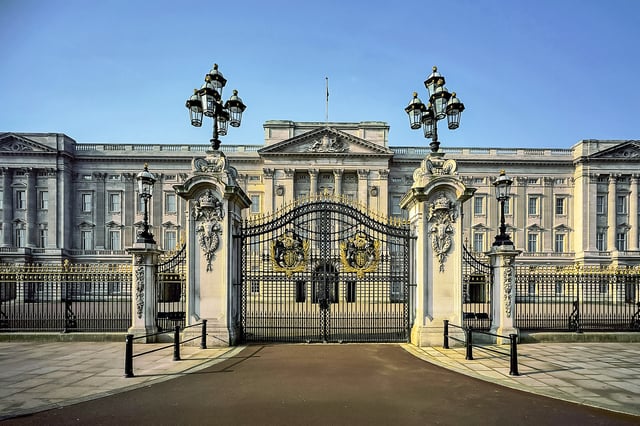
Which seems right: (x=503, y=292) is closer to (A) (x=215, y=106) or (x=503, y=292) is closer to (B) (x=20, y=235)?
(A) (x=215, y=106)

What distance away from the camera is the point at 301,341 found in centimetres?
1381

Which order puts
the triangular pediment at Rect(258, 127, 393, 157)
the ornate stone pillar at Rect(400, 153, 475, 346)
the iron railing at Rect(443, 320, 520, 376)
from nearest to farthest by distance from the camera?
the iron railing at Rect(443, 320, 520, 376)
the ornate stone pillar at Rect(400, 153, 475, 346)
the triangular pediment at Rect(258, 127, 393, 157)

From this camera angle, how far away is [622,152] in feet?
186

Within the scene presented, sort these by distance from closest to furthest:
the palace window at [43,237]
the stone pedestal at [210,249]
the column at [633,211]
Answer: the stone pedestal at [210,249], the palace window at [43,237], the column at [633,211]

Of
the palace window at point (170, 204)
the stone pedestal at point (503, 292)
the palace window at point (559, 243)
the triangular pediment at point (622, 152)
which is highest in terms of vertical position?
the triangular pediment at point (622, 152)

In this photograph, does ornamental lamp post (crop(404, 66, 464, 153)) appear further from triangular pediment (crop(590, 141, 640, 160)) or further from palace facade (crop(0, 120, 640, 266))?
triangular pediment (crop(590, 141, 640, 160))

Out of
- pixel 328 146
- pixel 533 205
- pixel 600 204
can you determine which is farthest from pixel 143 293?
pixel 600 204

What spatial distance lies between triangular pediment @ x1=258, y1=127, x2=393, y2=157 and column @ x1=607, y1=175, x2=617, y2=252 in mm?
31650

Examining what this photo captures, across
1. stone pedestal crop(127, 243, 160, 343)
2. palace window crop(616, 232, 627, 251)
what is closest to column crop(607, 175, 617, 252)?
palace window crop(616, 232, 627, 251)

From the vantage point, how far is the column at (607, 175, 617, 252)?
183ft

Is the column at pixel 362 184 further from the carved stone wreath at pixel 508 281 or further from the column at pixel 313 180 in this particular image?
the carved stone wreath at pixel 508 281

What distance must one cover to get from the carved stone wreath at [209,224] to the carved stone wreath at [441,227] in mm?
6960

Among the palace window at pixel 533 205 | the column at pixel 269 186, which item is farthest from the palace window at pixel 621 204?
the column at pixel 269 186

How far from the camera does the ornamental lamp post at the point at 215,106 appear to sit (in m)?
13.1
